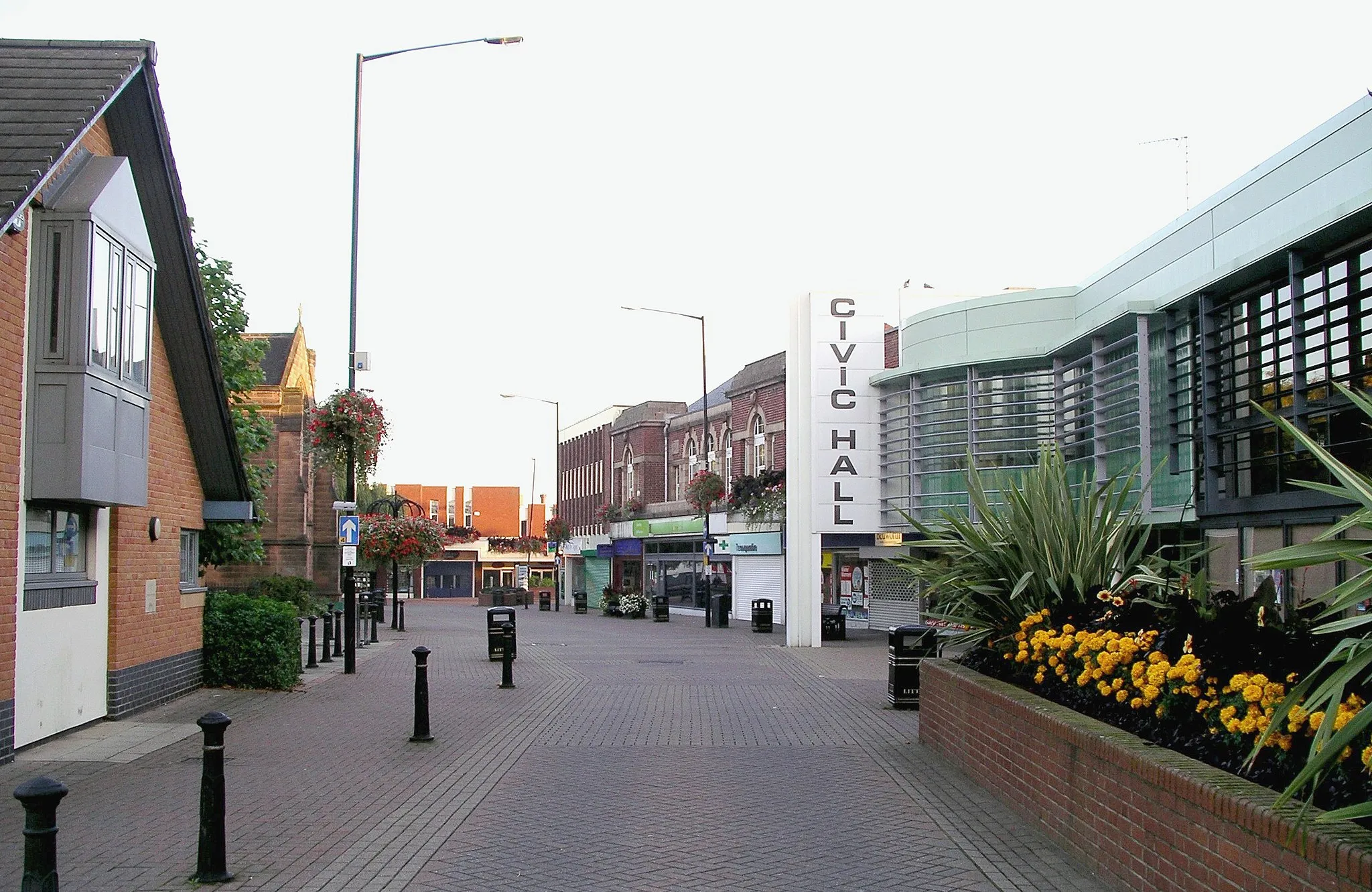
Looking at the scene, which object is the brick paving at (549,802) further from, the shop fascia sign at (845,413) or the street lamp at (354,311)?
the shop fascia sign at (845,413)

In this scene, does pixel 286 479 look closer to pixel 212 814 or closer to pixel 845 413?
pixel 845 413

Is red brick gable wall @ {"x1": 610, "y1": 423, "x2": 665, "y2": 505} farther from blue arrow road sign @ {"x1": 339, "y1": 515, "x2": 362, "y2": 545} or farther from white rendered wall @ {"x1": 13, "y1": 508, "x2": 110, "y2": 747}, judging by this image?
white rendered wall @ {"x1": 13, "y1": 508, "x2": 110, "y2": 747}

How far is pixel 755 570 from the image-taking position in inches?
1734

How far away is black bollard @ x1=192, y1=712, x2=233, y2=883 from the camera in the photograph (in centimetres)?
745

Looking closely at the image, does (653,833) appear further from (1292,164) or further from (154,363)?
(1292,164)

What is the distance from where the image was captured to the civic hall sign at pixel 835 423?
29.3 meters

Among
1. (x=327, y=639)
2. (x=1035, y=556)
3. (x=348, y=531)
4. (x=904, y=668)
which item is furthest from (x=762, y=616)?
(x=1035, y=556)

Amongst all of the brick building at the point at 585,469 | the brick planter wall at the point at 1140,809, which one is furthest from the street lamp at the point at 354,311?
the brick building at the point at 585,469

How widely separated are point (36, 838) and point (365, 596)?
31533 millimetres

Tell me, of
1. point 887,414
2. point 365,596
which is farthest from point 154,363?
point 365,596

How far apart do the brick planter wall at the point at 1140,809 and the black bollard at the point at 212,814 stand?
500 centimetres

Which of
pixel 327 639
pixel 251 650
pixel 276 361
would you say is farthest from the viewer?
pixel 276 361

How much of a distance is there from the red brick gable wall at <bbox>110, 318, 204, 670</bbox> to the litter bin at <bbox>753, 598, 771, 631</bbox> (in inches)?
819

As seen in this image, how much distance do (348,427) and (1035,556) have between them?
14.2 m
